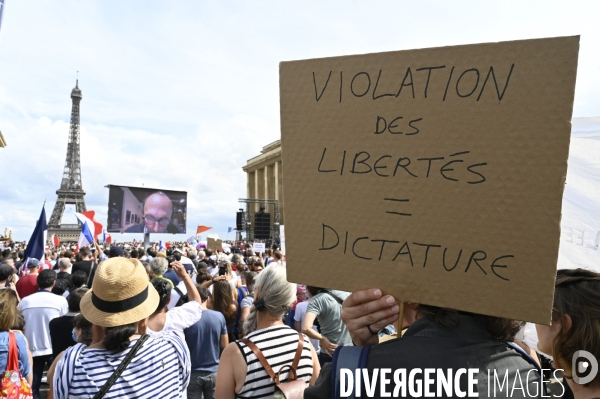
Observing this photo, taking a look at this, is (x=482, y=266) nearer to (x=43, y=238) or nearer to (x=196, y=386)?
(x=196, y=386)

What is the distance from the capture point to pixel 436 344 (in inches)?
52.6

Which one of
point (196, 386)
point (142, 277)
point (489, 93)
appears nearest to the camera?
point (489, 93)

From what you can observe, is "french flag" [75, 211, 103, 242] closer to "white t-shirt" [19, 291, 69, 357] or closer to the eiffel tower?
"white t-shirt" [19, 291, 69, 357]

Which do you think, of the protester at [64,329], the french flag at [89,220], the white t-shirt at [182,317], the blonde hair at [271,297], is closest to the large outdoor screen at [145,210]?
the french flag at [89,220]

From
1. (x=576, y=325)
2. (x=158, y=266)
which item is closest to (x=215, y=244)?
(x=158, y=266)

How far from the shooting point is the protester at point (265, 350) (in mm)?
2496

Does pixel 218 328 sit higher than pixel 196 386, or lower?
higher

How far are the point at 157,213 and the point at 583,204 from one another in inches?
825

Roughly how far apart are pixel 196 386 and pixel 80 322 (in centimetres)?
151

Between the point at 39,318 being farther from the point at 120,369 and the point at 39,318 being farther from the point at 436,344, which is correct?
the point at 436,344

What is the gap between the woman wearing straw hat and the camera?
2.22m

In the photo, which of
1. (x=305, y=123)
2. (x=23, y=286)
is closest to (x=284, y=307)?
(x=305, y=123)

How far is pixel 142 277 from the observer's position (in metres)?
2.65

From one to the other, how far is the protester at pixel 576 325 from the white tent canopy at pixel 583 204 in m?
0.98
